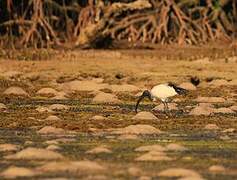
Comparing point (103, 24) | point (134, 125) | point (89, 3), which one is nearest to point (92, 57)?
point (103, 24)

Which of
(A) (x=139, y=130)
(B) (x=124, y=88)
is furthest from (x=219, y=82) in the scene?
(A) (x=139, y=130)

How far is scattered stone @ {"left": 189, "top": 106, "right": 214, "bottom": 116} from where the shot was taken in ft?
44.7

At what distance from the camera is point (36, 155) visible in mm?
9398

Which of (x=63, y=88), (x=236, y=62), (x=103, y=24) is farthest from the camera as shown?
(x=103, y=24)

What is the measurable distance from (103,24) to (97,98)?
10682 mm

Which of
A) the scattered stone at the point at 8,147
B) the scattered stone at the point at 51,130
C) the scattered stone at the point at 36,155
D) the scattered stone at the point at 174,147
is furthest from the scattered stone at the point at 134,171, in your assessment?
the scattered stone at the point at 51,130

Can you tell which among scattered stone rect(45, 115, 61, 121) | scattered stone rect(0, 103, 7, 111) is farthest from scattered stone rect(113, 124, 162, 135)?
scattered stone rect(0, 103, 7, 111)

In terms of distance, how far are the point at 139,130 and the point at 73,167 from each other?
114 inches

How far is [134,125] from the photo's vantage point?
11.8m

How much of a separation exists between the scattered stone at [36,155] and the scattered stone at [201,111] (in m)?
4.42

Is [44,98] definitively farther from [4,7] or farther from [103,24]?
[4,7]

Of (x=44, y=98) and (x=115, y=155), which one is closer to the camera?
(x=115, y=155)

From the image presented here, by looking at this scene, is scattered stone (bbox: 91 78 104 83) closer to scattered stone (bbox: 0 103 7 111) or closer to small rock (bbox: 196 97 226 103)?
small rock (bbox: 196 97 226 103)

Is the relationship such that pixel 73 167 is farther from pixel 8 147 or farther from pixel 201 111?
pixel 201 111
